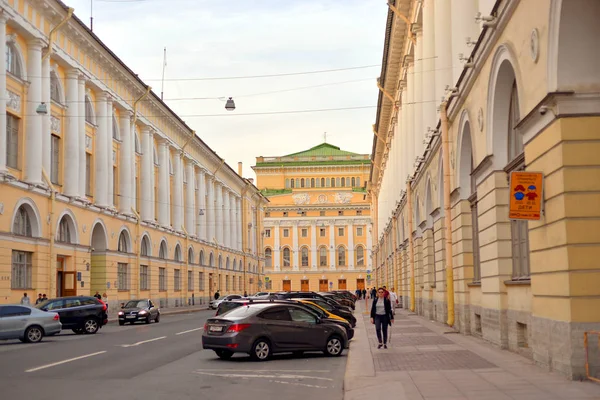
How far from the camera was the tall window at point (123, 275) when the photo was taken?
52.6 metres

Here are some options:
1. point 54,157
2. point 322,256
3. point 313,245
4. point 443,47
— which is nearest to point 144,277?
point 54,157

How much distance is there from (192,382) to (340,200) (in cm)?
11219

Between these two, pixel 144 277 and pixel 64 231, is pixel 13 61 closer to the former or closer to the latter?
pixel 64 231

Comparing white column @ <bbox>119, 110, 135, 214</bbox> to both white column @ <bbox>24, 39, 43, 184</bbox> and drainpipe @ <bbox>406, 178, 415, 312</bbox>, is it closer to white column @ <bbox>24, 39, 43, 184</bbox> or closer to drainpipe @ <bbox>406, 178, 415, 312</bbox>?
white column @ <bbox>24, 39, 43, 184</bbox>

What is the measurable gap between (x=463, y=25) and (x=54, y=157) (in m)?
26.3

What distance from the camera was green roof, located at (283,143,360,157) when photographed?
13288 cm

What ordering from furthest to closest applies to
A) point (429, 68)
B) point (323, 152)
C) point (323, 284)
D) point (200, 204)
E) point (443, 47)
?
1. point (323, 152)
2. point (323, 284)
3. point (200, 204)
4. point (429, 68)
5. point (443, 47)

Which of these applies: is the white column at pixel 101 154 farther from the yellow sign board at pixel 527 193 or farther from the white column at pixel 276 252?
the white column at pixel 276 252

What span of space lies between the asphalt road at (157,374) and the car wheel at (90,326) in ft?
24.4

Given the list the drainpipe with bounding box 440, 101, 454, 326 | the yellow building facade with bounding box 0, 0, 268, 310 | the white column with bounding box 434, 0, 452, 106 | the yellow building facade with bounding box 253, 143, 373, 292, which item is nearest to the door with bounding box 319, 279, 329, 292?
the yellow building facade with bounding box 253, 143, 373, 292

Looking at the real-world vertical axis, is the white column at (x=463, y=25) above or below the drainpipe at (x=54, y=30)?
below

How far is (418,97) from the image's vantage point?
36.8 meters

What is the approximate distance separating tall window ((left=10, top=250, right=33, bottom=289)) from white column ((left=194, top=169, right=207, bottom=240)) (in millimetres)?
39757

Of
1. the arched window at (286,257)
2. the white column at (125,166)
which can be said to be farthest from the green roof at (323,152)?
the white column at (125,166)
